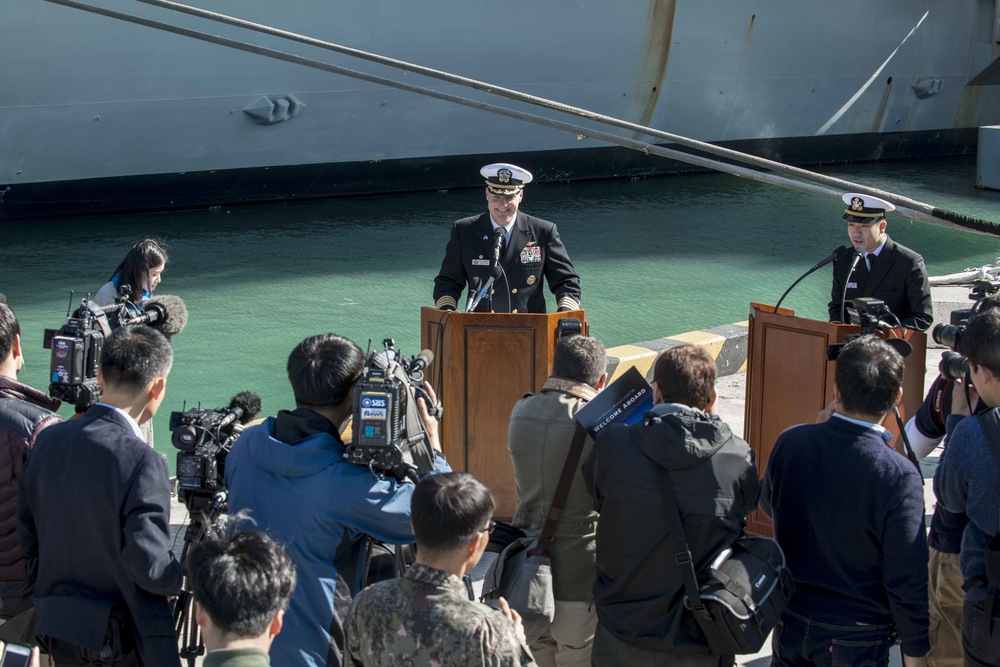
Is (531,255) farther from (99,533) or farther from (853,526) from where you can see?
(99,533)

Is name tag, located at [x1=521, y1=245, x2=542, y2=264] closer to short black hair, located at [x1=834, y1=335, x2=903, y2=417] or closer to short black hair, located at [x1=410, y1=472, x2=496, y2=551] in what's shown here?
short black hair, located at [x1=834, y1=335, x2=903, y2=417]

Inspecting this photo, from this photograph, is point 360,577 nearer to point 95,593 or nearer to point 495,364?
point 95,593

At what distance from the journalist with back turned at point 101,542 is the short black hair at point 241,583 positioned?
0.49 m

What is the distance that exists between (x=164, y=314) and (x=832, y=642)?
2.67 m

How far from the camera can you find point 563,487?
280 cm

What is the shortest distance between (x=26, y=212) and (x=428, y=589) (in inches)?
489

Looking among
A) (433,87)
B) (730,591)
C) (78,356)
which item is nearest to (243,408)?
(78,356)

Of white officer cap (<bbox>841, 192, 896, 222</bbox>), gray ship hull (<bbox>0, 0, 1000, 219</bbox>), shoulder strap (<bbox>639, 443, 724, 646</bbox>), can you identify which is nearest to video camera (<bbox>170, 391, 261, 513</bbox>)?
shoulder strap (<bbox>639, 443, 724, 646</bbox>)

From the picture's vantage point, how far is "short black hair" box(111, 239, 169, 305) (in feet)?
13.9

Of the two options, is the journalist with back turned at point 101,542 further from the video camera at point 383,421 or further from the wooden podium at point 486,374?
the wooden podium at point 486,374

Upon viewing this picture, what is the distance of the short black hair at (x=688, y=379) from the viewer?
272 cm

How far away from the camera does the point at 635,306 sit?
9734mm

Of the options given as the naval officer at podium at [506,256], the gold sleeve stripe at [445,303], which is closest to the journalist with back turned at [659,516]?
the gold sleeve stripe at [445,303]

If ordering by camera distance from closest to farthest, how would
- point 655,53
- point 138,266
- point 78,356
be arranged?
point 78,356 → point 138,266 → point 655,53
